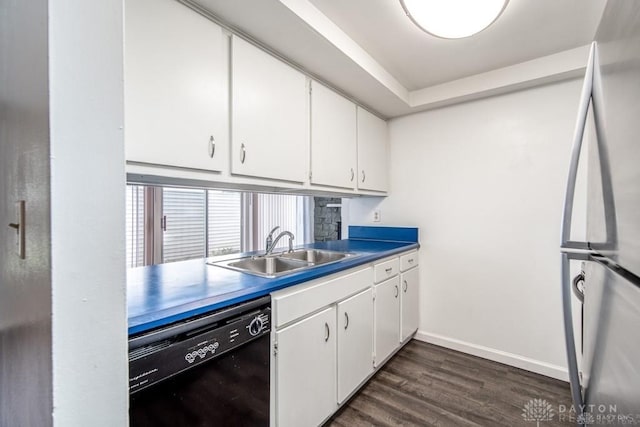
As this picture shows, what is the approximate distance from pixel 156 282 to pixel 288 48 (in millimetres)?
1408

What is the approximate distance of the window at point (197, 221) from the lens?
113 inches

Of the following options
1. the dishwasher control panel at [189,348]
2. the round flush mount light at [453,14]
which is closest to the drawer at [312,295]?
the dishwasher control panel at [189,348]

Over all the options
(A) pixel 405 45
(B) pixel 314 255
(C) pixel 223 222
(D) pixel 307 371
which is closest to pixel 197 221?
(C) pixel 223 222

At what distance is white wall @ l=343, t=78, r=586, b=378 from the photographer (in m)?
2.09

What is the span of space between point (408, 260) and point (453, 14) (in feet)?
5.79

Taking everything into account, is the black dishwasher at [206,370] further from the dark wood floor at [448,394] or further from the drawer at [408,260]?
the drawer at [408,260]

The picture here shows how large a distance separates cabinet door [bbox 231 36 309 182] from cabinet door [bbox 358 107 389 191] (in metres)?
0.72

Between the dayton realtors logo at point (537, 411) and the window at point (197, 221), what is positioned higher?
the window at point (197, 221)

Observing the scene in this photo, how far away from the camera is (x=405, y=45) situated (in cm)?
183

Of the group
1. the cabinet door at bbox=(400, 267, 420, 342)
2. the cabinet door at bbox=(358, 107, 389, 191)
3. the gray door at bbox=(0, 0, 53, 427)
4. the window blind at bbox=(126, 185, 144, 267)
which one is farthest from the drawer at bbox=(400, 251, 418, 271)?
the window blind at bbox=(126, 185, 144, 267)

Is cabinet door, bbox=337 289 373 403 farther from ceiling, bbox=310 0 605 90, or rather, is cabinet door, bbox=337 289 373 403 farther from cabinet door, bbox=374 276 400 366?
ceiling, bbox=310 0 605 90

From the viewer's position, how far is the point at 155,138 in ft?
3.81

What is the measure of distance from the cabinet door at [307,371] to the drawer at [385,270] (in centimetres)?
52

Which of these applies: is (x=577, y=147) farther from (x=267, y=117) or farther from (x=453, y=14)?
(x=267, y=117)
